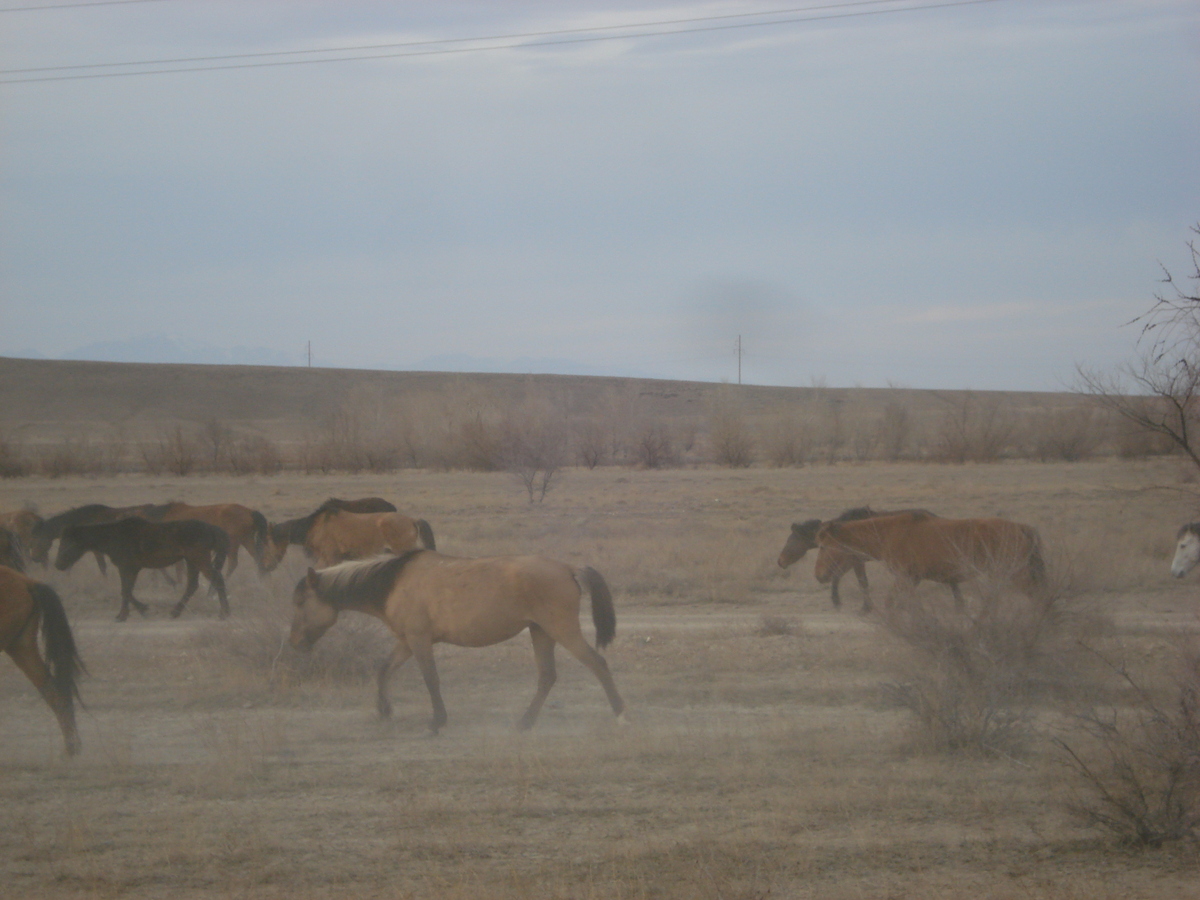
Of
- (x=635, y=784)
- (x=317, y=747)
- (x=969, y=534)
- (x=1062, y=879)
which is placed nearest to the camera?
(x=1062, y=879)

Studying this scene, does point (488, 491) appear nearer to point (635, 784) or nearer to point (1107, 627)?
point (1107, 627)

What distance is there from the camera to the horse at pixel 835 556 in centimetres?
1179

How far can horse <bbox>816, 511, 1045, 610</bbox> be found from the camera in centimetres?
842

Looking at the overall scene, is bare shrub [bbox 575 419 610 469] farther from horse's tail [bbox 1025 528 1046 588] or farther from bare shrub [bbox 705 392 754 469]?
horse's tail [bbox 1025 528 1046 588]

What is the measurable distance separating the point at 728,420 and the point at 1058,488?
2139 centimetres

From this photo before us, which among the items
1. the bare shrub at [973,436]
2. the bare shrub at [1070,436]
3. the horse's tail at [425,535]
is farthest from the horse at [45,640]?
the bare shrub at [1070,436]

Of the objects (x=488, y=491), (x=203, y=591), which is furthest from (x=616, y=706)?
(x=488, y=491)

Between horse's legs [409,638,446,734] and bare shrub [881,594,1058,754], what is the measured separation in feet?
10.9

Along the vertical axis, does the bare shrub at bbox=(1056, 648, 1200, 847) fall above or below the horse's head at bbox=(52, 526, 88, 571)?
below

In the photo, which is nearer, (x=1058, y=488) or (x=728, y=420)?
(x=1058, y=488)

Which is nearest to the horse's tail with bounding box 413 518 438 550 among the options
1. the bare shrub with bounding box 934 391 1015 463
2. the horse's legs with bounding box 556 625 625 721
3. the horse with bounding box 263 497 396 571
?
the horse with bounding box 263 497 396 571

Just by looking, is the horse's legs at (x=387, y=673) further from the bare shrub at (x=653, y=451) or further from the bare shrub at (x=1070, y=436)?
the bare shrub at (x=1070, y=436)

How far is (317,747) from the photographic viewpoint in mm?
6551

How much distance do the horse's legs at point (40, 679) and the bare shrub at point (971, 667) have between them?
5809 millimetres
